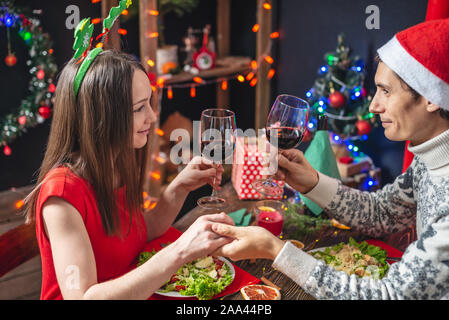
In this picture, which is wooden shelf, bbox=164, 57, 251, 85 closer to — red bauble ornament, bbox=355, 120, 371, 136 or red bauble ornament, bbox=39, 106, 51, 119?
red bauble ornament, bbox=39, 106, 51, 119

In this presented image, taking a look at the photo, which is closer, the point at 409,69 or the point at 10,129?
the point at 409,69

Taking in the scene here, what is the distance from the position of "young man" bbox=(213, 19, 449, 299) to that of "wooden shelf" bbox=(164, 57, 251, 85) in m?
2.19

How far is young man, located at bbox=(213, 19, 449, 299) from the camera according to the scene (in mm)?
961

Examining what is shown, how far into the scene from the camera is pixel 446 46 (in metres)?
1.01

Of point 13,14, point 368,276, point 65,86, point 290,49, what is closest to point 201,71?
point 290,49

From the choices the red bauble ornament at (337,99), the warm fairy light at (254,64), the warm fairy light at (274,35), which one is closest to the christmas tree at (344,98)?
the red bauble ornament at (337,99)

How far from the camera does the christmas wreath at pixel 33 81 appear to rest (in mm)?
2742

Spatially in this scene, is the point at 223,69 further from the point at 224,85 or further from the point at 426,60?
the point at 426,60

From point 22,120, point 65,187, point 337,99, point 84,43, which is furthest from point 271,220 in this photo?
point 22,120

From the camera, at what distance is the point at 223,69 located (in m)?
3.46

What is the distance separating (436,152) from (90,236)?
3.16 ft
